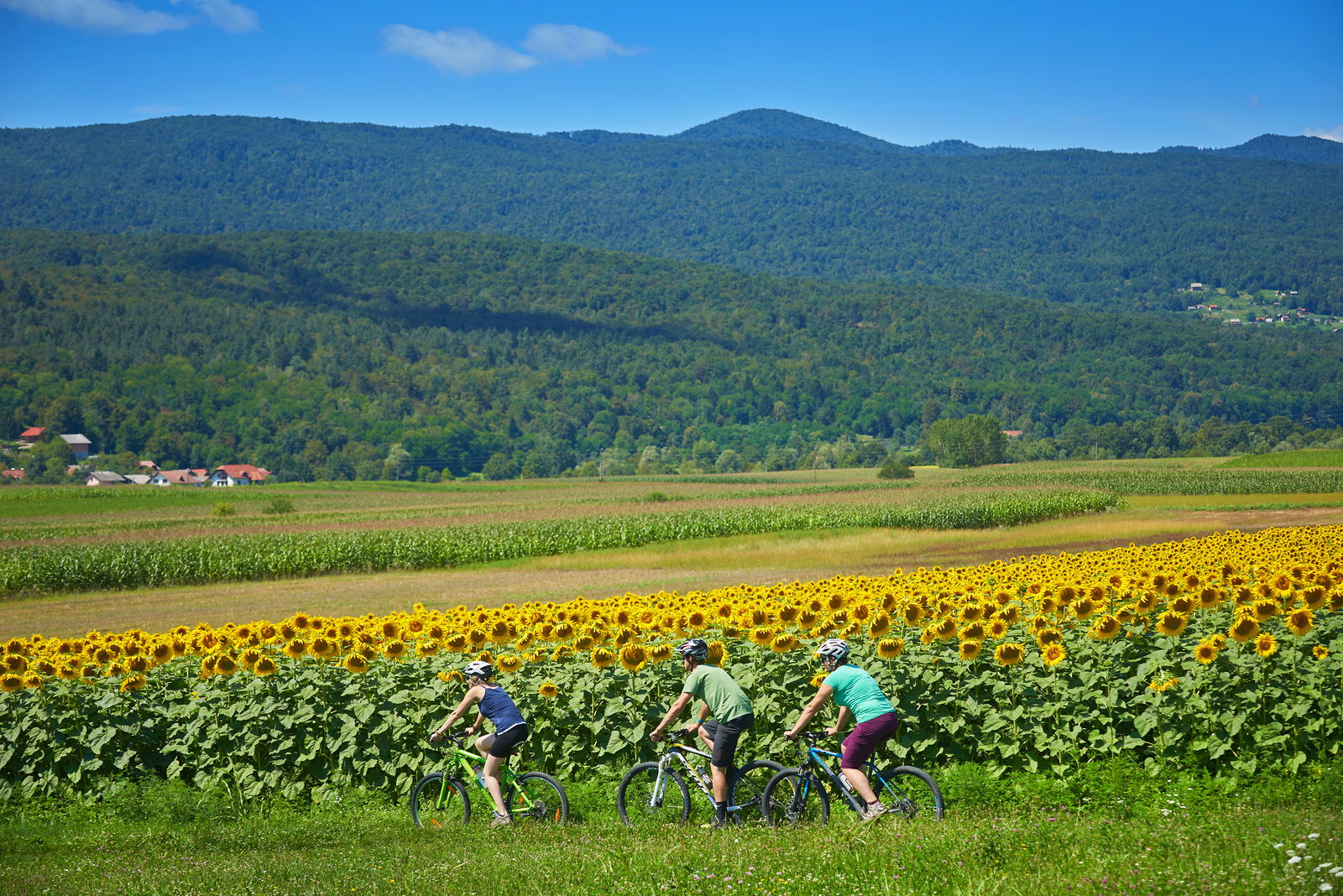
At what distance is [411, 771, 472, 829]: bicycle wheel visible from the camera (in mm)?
10055

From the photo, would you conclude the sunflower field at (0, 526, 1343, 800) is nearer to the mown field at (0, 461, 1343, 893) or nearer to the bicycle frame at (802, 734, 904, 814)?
the mown field at (0, 461, 1343, 893)

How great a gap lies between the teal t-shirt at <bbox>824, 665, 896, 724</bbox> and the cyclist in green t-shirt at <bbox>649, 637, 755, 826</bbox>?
2.51 ft

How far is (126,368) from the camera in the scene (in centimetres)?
14862

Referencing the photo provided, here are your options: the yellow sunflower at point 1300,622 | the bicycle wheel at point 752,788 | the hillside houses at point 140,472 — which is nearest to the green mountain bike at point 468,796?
the bicycle wheel at point 752,788

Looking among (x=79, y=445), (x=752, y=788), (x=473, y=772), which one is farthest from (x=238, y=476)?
(x=752, y=788)

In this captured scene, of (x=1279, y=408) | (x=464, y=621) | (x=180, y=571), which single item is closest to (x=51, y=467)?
(x=180, y=571)

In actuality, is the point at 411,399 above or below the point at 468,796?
below

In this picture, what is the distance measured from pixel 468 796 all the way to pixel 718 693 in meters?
2.81

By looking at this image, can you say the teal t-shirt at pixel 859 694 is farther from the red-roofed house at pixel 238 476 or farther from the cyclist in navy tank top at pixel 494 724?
the red-roofed house at pixel 238 476

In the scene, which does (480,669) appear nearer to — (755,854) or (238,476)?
(755,854)

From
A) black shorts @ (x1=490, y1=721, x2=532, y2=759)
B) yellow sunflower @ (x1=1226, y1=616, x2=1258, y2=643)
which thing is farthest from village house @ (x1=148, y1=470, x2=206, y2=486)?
yellow sunflower @ (x1=1226, y1=616, x2=1258, y2=643)

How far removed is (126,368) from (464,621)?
15287 cm

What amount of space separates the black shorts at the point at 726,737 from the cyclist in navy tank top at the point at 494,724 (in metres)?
1.68

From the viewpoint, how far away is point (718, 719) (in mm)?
9117
